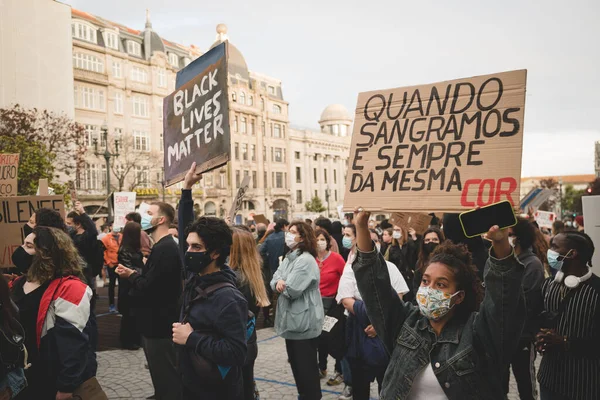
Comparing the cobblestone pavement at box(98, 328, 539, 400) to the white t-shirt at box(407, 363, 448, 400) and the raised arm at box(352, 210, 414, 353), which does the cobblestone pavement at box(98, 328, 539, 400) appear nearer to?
the raised arm at box(352, 210, 414, 353)

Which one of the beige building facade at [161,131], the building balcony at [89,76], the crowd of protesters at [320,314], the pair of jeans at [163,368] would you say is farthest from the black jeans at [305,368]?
the building balcony at [89,76]

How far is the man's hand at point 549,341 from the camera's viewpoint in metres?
3.62

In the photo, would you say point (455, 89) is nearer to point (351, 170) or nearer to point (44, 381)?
point (351, 170)

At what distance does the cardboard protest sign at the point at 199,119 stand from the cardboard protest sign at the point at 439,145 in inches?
42.0

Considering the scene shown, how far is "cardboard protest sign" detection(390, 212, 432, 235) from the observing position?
820 cm

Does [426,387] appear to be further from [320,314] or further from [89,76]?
[89,76]

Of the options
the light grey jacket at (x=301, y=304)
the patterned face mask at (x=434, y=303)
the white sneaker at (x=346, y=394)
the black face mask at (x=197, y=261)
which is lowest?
the white sneaker at (x=346, y=394)

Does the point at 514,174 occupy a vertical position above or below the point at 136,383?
above

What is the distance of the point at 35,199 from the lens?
19.6 feet

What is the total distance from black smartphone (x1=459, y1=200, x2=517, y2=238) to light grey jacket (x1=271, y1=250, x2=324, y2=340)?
3121 mm

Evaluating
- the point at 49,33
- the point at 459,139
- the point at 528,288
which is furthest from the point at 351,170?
the point at 49,33

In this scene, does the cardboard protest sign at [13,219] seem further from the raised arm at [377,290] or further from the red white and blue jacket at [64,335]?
the raised arm at [377,290]

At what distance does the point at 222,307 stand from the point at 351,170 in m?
1.24

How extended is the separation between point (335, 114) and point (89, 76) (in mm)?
48279
